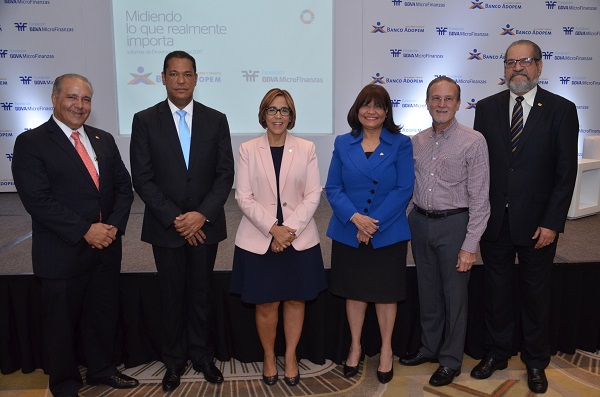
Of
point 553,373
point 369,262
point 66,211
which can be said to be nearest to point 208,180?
point 66,211

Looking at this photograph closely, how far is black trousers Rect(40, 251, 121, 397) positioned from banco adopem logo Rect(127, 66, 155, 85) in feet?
14.7

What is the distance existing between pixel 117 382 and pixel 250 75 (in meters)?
4.74

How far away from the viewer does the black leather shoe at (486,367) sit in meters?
2.80

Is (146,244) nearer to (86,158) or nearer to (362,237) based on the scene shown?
(86,158)

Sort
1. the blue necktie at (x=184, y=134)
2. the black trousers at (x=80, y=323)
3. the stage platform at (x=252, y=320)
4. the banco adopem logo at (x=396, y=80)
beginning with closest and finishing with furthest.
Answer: the black trousers at (x=80, y=323) < the blue necktie at (x=184, y=134) < the stage platform at (x=252, y=320) < the banco adopem logo at (x=396, y=80)

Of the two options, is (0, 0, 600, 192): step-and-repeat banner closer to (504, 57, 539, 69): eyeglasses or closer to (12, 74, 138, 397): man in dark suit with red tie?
(12, 74, 138, 397): man in dark suit with red tie

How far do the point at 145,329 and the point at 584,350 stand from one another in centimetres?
285

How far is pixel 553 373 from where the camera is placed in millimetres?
2910

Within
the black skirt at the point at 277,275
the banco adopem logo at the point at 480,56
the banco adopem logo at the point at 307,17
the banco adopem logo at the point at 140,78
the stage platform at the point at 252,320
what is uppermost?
the banco adopem logo at the point at 307,17

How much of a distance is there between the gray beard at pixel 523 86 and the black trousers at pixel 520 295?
641 millimetres

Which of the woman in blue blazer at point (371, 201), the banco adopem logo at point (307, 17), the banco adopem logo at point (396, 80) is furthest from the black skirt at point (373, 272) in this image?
the banco adopem logo at point (396, 80)

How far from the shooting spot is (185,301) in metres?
2.70

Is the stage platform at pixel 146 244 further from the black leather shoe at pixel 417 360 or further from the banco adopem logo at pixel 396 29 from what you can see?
the banco adopem logo at pixel 396 29

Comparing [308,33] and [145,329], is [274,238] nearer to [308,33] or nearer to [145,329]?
[145,329]
